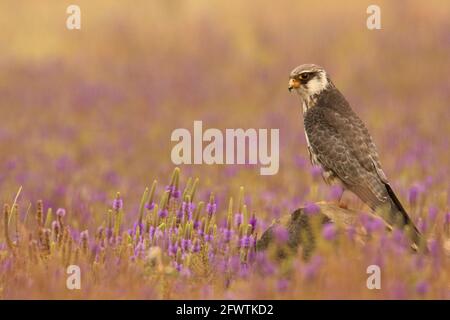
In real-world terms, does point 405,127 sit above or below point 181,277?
above

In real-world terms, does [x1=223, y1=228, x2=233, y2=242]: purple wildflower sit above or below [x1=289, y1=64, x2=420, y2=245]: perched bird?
below

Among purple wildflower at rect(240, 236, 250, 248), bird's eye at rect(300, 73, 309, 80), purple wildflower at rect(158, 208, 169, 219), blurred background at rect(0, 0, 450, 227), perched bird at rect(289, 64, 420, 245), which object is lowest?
purple wildflower at rect(240, 236, 250, 248)

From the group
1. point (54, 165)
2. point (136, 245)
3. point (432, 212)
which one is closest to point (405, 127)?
point (54, 165)

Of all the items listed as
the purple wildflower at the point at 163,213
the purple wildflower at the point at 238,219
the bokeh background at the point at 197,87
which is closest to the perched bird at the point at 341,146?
the purple wildflower at the point at 238,219

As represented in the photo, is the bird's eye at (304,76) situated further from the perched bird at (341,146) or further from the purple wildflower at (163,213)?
the purple wildflower at (163,213)

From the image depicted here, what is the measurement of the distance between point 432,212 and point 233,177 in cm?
574

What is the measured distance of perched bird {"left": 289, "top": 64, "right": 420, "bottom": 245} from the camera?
714 cm

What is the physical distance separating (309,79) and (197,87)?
10348 millimetres

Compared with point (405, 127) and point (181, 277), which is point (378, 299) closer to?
point (181, 277)

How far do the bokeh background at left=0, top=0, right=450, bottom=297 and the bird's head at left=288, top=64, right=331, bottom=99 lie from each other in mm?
2336

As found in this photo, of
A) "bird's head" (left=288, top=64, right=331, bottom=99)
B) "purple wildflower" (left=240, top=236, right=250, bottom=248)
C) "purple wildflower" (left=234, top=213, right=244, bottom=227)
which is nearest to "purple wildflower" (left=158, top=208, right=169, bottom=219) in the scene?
"purple wildflower" (left=234, top=213, right=244, bottom=227)

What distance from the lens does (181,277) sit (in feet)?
19.4

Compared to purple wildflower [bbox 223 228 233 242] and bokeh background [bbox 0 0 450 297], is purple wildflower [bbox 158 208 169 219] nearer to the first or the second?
purple wildflower [bbox 223 228 233 242]

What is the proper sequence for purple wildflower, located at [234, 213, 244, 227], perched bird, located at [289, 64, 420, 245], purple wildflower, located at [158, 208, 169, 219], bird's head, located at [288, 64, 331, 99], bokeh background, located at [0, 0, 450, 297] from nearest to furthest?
purple wildflower, located at [234, 213, 244, 227] → purple wildflower, located at [158, 208, 169, 219] → perched bird, located at [289, 64, 420, 245] → bird's head, located at [288, 64, 331, 99] → bokeh background, located at [0, 0, 450, 297]
